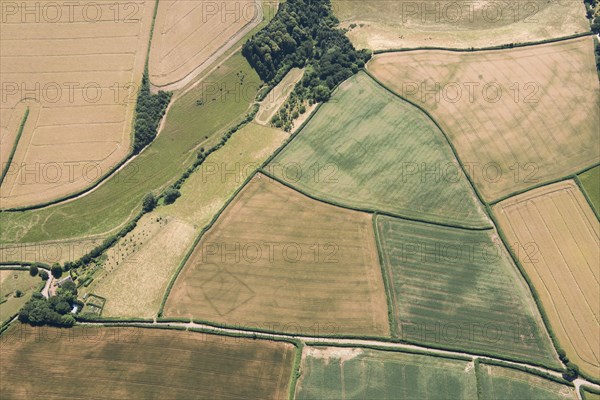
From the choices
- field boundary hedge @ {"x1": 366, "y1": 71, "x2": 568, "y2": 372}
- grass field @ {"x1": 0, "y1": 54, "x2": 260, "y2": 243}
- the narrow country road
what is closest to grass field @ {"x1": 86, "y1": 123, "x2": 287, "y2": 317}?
grass field @ {"x1": 0, "y1": 54, "x2": 260, "y2": 243}

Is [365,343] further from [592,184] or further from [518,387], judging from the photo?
[592,184]

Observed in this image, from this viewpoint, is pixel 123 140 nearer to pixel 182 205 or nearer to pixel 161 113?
pixel 161 113

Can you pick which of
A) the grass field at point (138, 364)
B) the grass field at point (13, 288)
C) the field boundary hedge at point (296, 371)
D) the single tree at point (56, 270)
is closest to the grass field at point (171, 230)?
the grass field at point (138, 364)

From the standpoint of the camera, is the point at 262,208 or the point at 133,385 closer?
the point at 133,385

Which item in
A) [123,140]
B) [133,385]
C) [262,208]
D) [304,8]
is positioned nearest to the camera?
[133,385]

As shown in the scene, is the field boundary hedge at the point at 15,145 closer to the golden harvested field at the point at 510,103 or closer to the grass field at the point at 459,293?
the golden harvested field at the point at 510,103

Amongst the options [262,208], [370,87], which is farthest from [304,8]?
[262,208]
